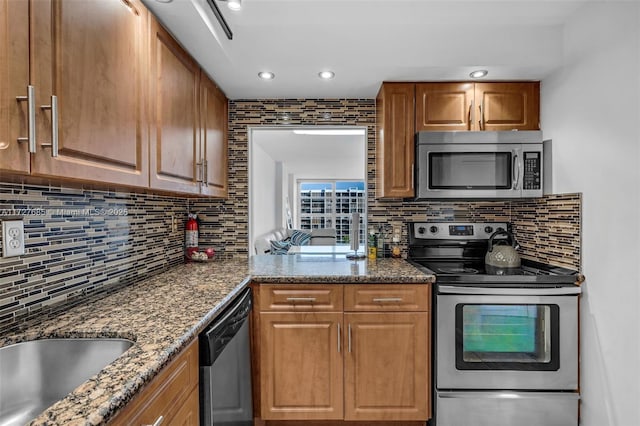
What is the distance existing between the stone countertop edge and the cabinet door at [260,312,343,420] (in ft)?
0.77

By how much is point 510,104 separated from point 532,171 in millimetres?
453

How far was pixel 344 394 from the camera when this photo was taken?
1.85m

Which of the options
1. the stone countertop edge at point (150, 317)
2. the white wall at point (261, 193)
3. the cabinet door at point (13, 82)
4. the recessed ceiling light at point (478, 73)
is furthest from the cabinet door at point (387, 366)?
the cabinet door at point (13, 82)

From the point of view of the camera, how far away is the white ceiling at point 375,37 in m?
1.57

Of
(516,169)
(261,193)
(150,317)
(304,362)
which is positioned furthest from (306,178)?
(150,317)

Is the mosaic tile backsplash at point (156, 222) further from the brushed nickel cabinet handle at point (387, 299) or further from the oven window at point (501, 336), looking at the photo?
the brushed nickel cabinet handle at point (387, 299)

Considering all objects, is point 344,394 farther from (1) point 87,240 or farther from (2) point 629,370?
(1) point 87,240

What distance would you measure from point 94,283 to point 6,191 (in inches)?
21.2

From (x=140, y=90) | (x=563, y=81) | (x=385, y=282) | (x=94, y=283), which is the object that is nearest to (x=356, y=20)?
(x=140, y=90)

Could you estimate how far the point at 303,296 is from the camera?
1853 mm

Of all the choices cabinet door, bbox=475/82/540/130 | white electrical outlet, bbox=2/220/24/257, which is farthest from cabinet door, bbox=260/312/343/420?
cabinet door, bbox=475/82/540/130

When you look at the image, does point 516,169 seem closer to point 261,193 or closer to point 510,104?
point 510,104

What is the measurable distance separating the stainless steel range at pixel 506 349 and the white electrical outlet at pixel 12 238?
1790 mm

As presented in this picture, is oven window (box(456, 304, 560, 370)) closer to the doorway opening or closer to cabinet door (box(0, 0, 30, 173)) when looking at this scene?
the doorway opening
